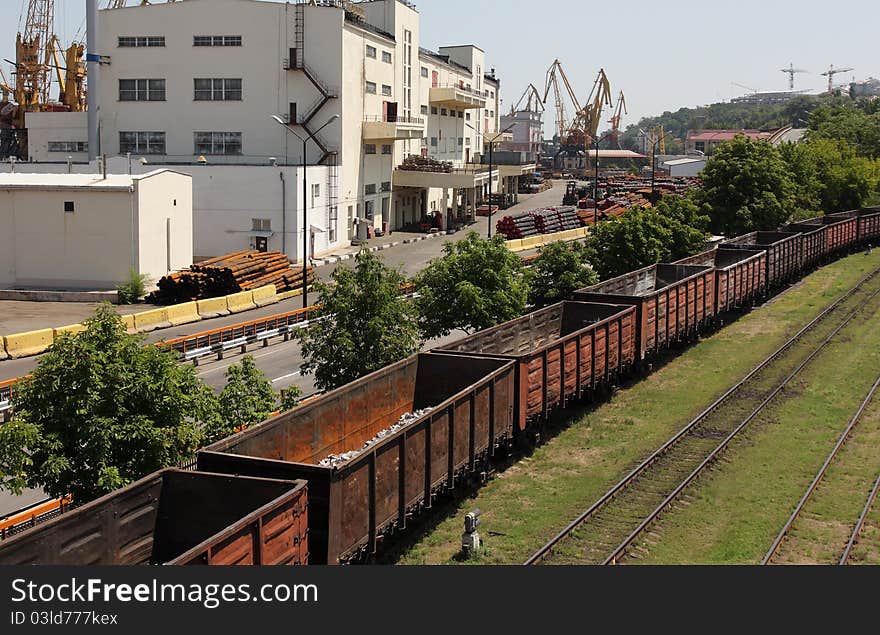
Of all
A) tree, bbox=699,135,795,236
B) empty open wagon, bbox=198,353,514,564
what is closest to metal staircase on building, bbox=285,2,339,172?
tree, bbox=699,135,795,236

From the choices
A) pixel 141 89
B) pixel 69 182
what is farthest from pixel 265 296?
pixel 141 89

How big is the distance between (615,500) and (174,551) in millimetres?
9585

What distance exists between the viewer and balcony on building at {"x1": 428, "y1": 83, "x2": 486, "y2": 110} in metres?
85.8

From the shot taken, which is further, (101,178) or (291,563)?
(101,178)

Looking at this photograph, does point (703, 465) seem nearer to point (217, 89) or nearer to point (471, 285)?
point (471, 285)

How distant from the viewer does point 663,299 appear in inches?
1251

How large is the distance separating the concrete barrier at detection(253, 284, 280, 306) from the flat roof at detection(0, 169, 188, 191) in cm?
739

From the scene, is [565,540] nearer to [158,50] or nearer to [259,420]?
[259,420]

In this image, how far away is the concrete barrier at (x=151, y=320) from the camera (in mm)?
39812

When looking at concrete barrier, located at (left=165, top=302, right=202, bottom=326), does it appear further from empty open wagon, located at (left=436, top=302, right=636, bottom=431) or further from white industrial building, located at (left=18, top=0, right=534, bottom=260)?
empty open wagon, located at (left=436, top=302, right=636, bottom=431)

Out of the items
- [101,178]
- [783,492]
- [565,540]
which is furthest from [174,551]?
[101,178]

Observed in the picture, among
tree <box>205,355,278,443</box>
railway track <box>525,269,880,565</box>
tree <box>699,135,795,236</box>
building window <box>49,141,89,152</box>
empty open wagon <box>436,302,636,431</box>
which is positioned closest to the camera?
railway track <box>525,269,880,565</box>

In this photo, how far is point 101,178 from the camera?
157 feet

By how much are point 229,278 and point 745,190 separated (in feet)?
106
